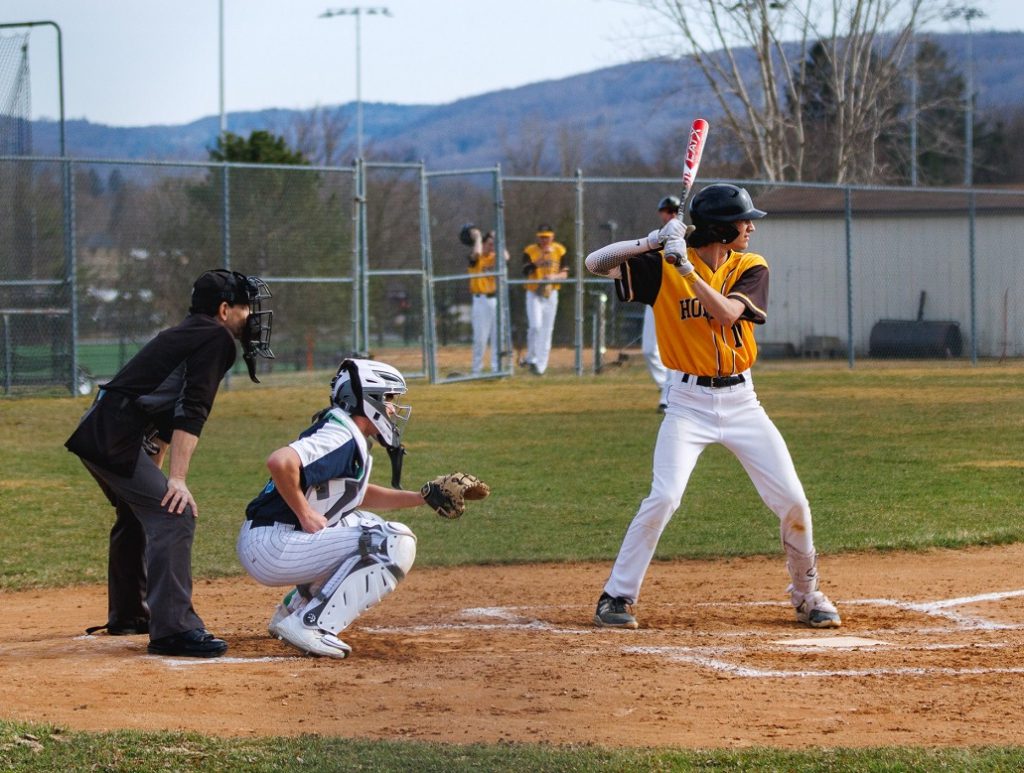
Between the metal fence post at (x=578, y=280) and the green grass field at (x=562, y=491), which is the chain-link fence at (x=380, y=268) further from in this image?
the green grass field at (x=562, y=491)

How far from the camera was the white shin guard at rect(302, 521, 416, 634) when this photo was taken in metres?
5.58

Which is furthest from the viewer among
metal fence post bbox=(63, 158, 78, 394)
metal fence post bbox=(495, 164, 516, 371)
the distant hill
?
the distant hill

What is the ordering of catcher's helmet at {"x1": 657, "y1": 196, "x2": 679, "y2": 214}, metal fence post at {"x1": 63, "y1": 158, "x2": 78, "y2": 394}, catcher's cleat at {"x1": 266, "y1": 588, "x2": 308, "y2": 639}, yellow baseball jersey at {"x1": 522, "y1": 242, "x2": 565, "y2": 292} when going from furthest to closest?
yellow baseball jersey at {"x1": 522, "y1": 242, "x2": 565, "y2": 292}, metal fence post at {"x1": 63, "y1": 158, "x2": 78, "y2": 394}, catcher's helmet at {"x1": 657, "y1": 196, "x2": 679, "y2": 214}, catcher's cleat at {"x1": 266, "y1": 588, "x2": 308, "y2": 639}

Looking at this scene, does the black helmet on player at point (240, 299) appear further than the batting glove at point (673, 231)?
No

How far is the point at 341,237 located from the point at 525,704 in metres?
14.9

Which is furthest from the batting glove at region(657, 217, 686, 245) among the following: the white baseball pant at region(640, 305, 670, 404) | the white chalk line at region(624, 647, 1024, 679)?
→ the white baseball pant at region(640, 305, 670, 404)

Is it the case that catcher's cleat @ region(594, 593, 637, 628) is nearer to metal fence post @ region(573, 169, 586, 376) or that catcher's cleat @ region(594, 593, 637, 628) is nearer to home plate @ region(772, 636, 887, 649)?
home plate @ region(772, 636, 887, 649)

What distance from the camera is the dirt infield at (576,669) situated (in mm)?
4680

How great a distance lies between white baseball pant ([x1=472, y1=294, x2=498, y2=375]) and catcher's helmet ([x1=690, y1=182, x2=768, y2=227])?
12.7 m

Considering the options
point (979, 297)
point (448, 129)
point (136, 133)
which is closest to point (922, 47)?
point (979, 297)

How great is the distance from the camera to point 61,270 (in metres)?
16.5

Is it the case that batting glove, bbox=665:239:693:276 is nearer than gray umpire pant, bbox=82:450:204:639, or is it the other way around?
gray umpire pant, bbox=82:450:204:639

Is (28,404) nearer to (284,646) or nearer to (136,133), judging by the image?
(284,646)

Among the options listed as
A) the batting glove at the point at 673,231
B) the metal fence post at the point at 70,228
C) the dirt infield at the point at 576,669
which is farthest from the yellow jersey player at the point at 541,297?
the batting glove at the point at 673,231
